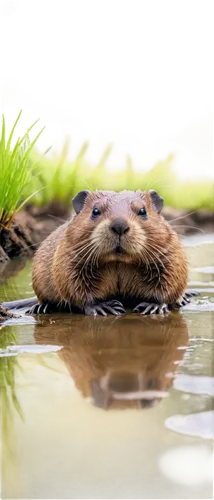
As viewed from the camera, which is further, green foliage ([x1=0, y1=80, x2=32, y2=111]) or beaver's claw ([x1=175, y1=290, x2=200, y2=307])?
green foliage ([x1=0, y1=80, x2=32, y2=111])

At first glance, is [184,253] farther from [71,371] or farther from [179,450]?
[179,450]

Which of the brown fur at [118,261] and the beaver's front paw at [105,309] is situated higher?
the brown fur at [118,261]

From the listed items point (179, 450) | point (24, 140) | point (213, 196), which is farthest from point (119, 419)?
point (213, 196)

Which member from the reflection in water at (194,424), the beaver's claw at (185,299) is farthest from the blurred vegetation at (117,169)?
the reflection in water at (194,424)

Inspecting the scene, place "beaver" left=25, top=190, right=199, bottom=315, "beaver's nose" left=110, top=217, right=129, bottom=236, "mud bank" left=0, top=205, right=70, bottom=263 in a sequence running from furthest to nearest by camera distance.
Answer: "mud bank" left=0, top=205, right=70, bottom=263 < "beaver" left=25, top=190, right=199, bottom=315 < "beaver's nose" left=110, top=217, right=129, bottom=236

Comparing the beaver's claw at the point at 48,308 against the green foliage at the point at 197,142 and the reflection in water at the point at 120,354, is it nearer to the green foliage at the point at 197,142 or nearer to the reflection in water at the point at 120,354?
the reflection in water at the point at 120,354

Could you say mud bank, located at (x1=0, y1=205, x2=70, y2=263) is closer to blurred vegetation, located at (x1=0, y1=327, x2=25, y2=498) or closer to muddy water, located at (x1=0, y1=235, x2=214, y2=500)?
muddy water, located at (x1=0, y1=235, x2=214, y2=500)

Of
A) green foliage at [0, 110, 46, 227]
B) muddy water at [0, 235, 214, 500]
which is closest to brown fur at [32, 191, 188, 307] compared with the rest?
muddy water at [0, 235, 214, 500]

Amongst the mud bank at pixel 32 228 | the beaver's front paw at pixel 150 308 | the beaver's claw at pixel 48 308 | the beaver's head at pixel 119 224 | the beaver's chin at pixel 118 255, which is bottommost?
the mud bank at pixel 32 228

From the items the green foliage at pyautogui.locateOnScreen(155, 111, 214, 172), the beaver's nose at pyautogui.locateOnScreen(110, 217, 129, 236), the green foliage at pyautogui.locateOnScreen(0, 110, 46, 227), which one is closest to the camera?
the beaver's nose at pyautogui.locateOnScreen(110, 217, 129, 236)
